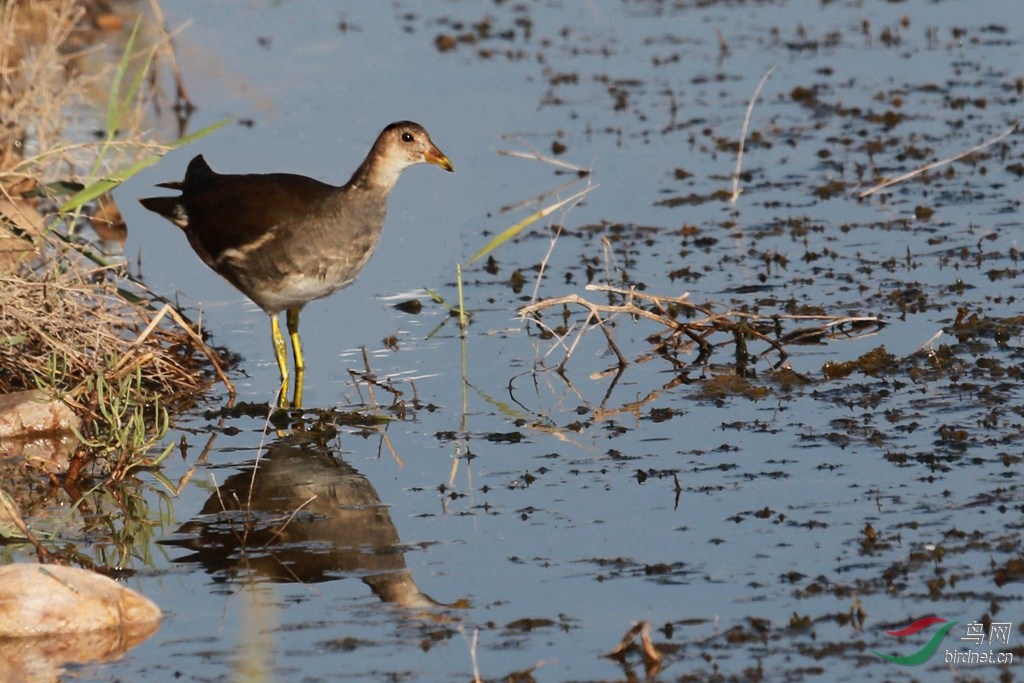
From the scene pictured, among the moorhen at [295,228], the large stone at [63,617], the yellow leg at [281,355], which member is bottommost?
the large stone at [63,617]

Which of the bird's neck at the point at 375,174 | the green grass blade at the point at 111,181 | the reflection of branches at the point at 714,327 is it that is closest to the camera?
the green grass blade at the point at 111,181

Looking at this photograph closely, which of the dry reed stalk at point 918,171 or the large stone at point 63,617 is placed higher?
the dry reed stalk at point 918,171

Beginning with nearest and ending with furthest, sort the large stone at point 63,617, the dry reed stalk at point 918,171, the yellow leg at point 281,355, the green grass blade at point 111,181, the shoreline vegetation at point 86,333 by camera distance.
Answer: the large stone at point 63,617 → the shoreline vegetation at point 86,333 → the green grass blade at point 111,181 → the yellow leg at point 281,355 → the dry reed stalk at point 918,171

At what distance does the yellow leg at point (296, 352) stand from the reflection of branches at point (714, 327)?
120cm

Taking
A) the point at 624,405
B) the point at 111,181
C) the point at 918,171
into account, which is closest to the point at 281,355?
the point at 111,181

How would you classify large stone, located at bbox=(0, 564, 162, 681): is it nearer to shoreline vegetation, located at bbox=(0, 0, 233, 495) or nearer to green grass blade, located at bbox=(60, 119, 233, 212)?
shoreline vegetation, located at bbox=(0, 0, 233, 495)

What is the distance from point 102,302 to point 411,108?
597cm

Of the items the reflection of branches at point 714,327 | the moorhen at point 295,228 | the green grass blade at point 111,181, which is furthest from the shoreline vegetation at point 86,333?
the reflection of branches at point 714,327

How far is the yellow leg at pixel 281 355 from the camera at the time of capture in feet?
27.6

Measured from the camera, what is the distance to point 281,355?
340 inches

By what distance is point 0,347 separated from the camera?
8102 millimetres

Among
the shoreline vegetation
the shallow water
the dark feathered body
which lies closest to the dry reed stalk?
the shallow water

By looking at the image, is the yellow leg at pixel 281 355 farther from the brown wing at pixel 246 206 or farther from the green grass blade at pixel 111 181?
the green grass blade at pixel 111 181

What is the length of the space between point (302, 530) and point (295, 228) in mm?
2306
